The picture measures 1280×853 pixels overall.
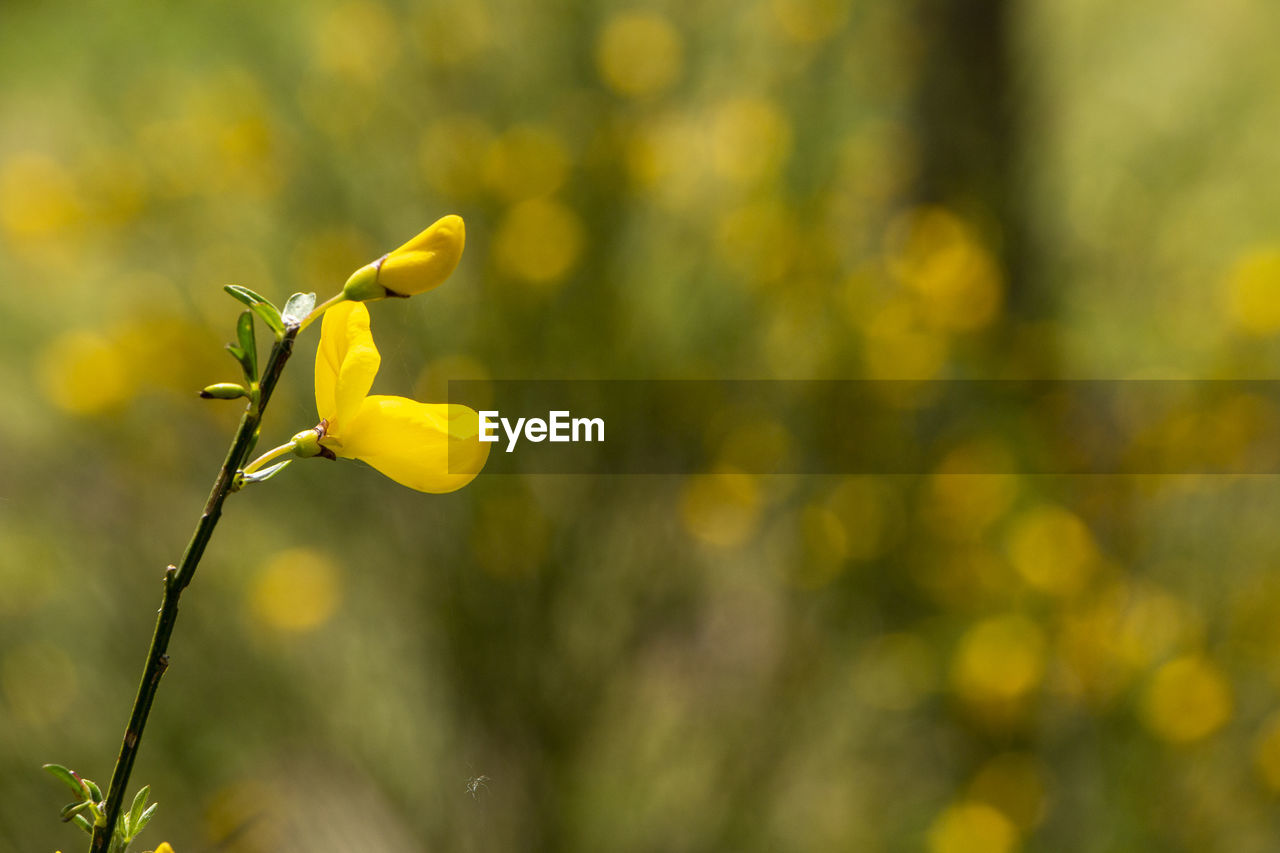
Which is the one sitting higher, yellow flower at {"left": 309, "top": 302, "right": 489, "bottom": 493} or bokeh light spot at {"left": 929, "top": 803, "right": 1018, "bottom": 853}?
yellow flower at {"left": 309, "top": 302, "right": 489, "bottom": 493}

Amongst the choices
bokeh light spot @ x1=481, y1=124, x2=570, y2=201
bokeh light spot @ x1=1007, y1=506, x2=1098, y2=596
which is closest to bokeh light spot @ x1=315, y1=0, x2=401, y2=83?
bokeh light spot @ x1=481, y1=124, x2=570, y2=201

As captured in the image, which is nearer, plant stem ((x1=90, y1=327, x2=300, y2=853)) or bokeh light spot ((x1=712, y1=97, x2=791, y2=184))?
plant stem ((x1=90, y1=327, x2=300, y2=853))

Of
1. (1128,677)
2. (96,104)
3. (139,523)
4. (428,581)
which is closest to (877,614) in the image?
(1128,677)

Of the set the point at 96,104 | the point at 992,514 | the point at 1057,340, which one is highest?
the point at 96,104

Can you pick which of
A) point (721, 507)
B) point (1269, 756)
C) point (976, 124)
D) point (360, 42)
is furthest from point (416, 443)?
point (976, 124)

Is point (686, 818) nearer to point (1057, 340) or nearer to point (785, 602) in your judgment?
point (785, 602)

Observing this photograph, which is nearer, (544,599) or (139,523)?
(544,599)

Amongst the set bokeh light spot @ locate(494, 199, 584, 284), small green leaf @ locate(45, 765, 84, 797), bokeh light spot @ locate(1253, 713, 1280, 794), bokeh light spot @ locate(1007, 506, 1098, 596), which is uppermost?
bokeh light spot @ locate(494, 199, 584, 284)

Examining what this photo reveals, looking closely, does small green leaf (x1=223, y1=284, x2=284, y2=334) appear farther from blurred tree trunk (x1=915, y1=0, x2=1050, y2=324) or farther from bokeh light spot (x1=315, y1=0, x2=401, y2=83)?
blurred tree trunk (x1=915, y1=0, x2=1050, y2=324)
